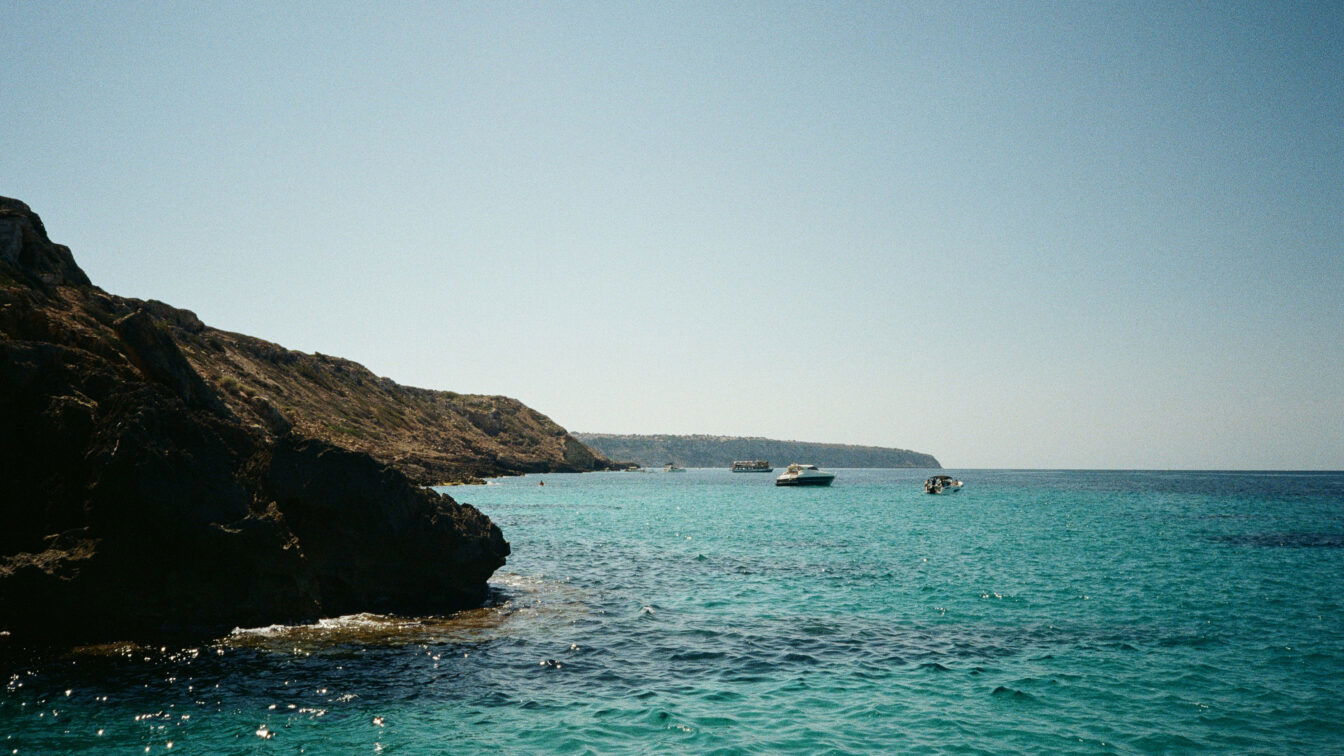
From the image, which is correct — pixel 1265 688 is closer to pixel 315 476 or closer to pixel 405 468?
pixel 315 476

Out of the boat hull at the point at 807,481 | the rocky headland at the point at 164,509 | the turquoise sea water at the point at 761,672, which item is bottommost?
the boat hull at the point at 807,481

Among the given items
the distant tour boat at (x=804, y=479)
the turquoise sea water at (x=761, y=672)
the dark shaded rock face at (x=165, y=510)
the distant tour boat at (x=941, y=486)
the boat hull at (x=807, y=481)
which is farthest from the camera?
the distant tour boat at (x=804, y=479)

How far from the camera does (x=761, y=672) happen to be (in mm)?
17734

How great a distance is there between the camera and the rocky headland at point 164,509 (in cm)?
1816

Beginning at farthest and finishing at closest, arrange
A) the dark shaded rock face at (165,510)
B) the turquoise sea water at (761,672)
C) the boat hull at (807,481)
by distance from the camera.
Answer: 1. the boat hull at (807,481)
2. the dark shaded rock face at (165,510)
3. the turquoise sea water at (761,672)

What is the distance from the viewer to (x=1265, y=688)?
16.7 m

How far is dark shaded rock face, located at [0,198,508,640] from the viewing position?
59.5 ft

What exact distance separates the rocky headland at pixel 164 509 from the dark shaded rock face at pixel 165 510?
0.14 feet

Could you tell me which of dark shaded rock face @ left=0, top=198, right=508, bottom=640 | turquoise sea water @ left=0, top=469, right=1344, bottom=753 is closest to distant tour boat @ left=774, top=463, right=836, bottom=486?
turquoise sea water @ left=0, top=469, right=1344, bottom=753

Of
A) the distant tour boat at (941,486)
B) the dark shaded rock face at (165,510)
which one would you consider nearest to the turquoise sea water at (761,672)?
the dark shaded rock face at (165,510)

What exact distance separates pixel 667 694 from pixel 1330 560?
46124 millimetres

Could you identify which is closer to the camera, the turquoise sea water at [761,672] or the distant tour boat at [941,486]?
the turquoise sea water at [761,672]

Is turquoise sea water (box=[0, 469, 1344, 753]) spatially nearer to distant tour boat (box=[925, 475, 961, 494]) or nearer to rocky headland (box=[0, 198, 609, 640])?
rocky headland (box=[0, 198, 609, 640])

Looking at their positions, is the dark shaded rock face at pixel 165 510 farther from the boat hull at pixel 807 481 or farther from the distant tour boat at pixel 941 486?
the boat hull at pixel 807 481
